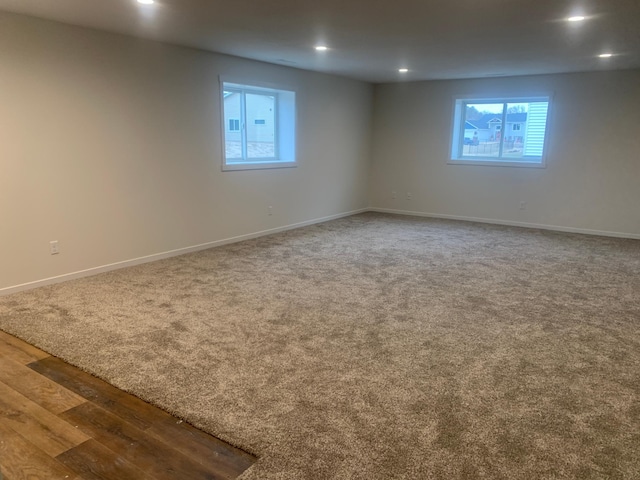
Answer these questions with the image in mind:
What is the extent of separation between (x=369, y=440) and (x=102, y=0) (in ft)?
10.9

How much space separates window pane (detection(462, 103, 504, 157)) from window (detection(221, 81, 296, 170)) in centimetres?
306

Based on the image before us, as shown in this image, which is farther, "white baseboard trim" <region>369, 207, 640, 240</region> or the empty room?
"white baseboard trim" <region>369, 207, 640, 240</region>

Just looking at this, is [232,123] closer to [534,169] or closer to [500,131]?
[500,131]

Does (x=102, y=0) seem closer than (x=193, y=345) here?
No

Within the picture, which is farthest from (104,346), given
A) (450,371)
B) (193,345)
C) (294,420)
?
(450,371)

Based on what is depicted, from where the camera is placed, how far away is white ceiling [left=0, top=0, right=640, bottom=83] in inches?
126

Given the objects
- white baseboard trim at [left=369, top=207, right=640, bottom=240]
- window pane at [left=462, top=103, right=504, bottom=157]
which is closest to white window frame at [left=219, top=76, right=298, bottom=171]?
white baseboard trim at [left=369, top=207, right=640, bottom=240]

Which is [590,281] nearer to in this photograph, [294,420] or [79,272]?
[294,420]

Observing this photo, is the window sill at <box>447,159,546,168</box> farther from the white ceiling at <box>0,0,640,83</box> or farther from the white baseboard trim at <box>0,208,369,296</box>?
the white baseboard trim at <box>0,208,369,296</box>

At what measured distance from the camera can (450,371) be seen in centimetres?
266

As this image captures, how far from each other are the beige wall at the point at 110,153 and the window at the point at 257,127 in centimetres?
21

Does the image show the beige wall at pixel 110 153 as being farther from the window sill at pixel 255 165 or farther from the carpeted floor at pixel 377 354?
the carpeted floor at pixel 377 354

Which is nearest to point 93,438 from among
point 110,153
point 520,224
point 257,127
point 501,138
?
point 110,153

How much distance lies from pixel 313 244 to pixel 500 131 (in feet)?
12.5
